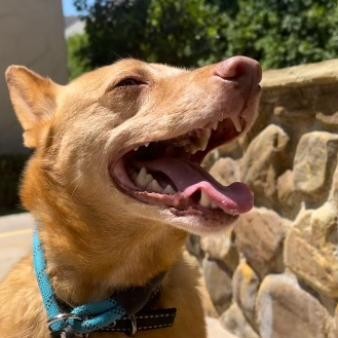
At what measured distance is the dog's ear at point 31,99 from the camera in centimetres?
317

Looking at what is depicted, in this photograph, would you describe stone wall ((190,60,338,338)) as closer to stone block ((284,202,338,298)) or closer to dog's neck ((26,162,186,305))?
stone block ((284,202,338,298))

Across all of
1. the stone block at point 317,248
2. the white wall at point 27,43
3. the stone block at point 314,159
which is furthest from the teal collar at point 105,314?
the white wall at point 27,43

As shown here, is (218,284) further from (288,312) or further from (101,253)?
(101,253)

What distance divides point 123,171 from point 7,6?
913cm

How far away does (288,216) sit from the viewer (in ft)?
13.5

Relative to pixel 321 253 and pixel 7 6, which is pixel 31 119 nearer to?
pixel 321 253

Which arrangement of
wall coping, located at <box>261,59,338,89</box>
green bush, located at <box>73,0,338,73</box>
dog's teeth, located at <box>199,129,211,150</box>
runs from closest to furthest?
dog's teeth, located at <box>199,129,211,150</box> → wall coping, located at <box>261,59,338,89</box> → green bush, located at <box>73,0,338,73</box>

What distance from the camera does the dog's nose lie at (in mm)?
2543

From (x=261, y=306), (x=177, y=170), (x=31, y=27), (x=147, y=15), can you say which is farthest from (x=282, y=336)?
(x=31, y=27)

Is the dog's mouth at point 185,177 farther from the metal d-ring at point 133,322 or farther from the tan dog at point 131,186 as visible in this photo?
the metal d-ring at point 133,322

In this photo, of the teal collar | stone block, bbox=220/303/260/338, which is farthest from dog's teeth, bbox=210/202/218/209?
stone block, bbox=220/303/260/338

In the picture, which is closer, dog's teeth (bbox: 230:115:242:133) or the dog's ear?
dog's teeth (bbox: 230:115:242:133)

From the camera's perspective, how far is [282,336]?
418 centimetres

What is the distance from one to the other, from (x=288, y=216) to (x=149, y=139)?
164 cm
